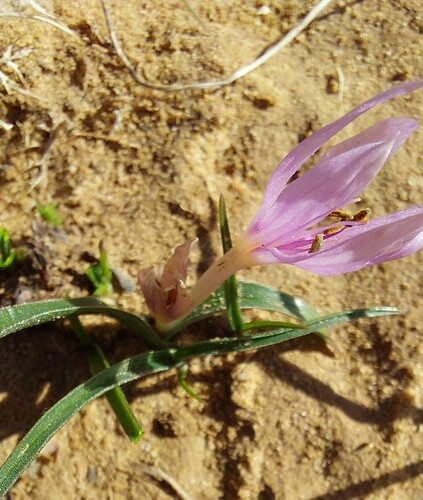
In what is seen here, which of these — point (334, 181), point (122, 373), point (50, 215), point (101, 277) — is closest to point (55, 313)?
point (122, 373)

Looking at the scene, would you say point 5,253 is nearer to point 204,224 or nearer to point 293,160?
point 204,224

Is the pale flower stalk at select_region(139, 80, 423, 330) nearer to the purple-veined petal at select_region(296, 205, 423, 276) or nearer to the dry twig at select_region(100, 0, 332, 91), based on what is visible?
the purple-veined petal at select_region(296, 205, 423, 276)

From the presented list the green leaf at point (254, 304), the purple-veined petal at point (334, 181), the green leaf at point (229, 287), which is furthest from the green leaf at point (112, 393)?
the purple-veined petal at point (334, 181)

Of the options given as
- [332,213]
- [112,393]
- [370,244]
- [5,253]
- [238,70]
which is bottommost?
[112,393]

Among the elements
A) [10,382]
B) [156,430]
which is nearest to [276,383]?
[156,430]

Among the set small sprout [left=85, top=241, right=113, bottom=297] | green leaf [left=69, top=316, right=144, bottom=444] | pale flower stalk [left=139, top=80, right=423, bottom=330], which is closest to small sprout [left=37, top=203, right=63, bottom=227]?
small sprout [left=85, top=241, right=113, bottom=297]

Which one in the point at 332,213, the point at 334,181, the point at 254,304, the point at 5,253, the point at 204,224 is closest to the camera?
the point at 334,181
